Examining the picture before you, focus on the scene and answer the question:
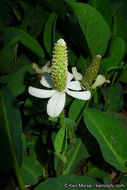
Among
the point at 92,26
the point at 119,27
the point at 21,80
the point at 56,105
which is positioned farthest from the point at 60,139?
the point at 119,27

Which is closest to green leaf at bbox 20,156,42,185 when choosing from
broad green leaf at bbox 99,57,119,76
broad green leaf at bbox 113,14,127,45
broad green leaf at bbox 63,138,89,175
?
broad green leaf at bbox 63,138,89,175

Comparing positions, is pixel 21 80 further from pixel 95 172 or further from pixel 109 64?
pixel 95 172

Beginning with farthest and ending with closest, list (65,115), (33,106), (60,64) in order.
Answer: (65,115)
(33,106)
(60,64)

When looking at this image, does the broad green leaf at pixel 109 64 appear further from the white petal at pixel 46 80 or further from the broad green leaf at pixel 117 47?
the white petal at pixel 46 80

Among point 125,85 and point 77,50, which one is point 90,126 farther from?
point 125,85

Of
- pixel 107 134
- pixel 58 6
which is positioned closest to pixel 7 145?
pixel 107 134

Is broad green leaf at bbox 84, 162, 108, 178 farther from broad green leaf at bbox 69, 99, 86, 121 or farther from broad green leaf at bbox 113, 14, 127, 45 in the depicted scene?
broad green leaf at bbox 113, 14, 127, 45
